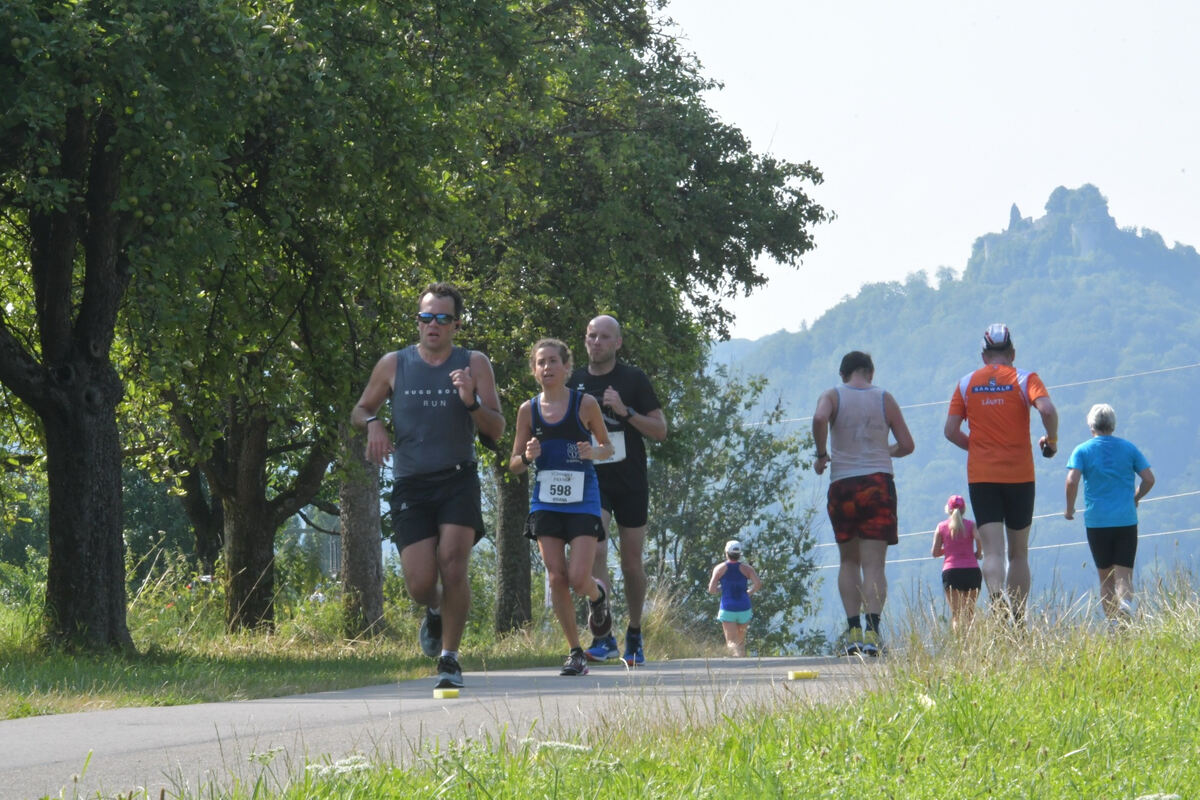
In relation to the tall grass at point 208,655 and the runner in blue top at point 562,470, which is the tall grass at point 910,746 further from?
the tall grass at point 208,655

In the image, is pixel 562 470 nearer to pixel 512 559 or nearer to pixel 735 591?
pixel 735 591

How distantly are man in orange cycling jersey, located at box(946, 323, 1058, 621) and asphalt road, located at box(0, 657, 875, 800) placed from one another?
8.03 ft

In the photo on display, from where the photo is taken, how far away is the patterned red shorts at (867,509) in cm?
1057

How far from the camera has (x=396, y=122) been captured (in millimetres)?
13414


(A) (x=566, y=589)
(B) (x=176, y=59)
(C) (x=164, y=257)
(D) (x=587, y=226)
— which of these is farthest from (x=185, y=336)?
(D) (x=587, y=226)

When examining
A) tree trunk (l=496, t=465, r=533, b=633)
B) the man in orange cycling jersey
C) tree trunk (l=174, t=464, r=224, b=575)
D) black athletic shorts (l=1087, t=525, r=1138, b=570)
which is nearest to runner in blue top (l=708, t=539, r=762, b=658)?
tree trunk (l=496, t=465, r=533, b=633)

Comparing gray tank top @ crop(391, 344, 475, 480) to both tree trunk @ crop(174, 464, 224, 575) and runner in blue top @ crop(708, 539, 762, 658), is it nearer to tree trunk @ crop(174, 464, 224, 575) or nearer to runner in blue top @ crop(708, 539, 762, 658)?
runner in blue top @ crop(708, 539, 762, 658)

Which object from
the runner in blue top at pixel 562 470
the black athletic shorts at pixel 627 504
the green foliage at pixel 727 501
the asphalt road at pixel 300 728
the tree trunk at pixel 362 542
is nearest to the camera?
the asphalt road at pixel 300 728

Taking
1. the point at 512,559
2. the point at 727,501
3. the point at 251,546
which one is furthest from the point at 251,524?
the point at 727,501

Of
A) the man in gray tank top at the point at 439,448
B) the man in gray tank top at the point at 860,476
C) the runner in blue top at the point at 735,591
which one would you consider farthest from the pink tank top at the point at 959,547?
the man in gray tank top at the point at 439,448

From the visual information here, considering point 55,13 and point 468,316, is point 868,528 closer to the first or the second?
point 55,13

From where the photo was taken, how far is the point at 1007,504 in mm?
10797

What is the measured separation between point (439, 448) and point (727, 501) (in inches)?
2176

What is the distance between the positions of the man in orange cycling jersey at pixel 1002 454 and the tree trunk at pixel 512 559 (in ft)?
47.3
